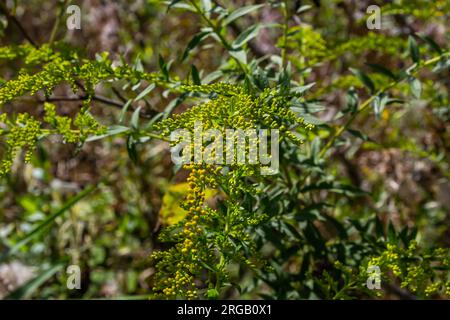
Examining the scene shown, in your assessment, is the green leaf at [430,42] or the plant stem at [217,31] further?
the green leaf at [430,42]

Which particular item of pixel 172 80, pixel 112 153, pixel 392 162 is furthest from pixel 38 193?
pixel 392 162

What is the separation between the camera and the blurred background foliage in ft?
6.50

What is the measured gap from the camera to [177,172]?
7.44ft

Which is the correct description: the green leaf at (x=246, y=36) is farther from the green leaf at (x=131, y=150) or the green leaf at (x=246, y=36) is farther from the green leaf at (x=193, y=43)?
the green leaf at (x=131, y=150)

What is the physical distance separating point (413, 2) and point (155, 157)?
1461 mm

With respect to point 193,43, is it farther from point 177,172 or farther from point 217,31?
point 177,172

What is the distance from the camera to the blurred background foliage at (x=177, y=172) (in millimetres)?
1981

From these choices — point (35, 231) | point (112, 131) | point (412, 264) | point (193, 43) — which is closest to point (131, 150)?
point (112, 131)

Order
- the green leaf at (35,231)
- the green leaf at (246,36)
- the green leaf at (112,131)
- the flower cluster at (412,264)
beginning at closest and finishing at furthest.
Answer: the flower cluster at (412,264), the green leaf at (112,131), the green leaf at (246,36), the green leaf at (35,231)

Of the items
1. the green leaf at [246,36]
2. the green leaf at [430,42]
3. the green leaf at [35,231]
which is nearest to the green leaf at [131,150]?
the green leaf at [246,36]

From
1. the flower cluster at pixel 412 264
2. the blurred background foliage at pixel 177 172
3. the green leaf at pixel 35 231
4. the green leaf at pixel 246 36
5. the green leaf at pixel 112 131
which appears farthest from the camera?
the blurred background foliage at pixel 177 172

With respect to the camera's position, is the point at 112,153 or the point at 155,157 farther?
the point at 112,153
